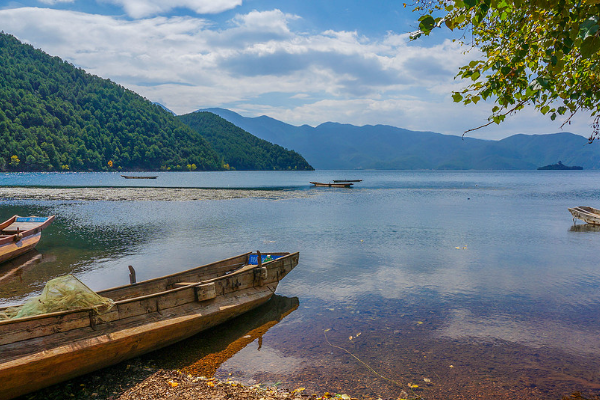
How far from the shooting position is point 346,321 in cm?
1354

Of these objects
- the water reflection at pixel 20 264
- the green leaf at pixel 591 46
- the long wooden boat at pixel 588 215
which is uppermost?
the green leaf at pixel 591 46

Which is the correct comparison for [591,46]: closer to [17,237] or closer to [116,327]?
[116,327]

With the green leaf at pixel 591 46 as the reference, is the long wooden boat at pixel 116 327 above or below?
below

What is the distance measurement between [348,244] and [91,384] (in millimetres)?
20941

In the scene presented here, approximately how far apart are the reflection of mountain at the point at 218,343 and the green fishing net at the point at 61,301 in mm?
2406

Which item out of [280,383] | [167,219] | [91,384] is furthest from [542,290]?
[167,219]

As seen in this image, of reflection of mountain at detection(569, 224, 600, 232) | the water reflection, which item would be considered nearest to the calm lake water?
the water reflection

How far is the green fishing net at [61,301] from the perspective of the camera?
903 cm

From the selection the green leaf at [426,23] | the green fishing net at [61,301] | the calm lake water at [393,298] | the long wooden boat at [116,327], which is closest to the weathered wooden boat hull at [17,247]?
the calm lake water at [393,298]

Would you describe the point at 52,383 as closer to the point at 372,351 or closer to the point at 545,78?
the point at 372,351

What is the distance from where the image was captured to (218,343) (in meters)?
11.7

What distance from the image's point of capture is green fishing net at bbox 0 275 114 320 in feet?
29.6

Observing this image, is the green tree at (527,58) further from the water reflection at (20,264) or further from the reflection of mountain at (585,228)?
the reflection of mountain at (585,228)

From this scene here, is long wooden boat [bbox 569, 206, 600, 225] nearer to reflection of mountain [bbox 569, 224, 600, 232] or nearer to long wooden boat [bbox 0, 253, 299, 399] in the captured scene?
reflection of mountain [bbox 569, 224, 600, 232]
